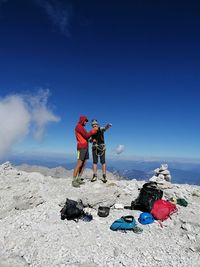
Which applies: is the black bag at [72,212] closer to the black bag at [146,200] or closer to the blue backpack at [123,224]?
the blue backpack at [123,224]

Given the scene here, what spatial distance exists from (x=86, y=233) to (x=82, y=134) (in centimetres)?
646

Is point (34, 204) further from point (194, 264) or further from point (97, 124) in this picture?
point (194, 264)

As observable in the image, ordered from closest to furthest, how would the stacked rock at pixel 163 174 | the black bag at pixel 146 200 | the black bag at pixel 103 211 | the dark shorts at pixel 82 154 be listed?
the black bag at pixel 103 211 → the black bag at pixel 146 200 → the dark shorts at pixel 82 154 → the stacked rock at pixel 163 174

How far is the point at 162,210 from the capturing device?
10.7 metres

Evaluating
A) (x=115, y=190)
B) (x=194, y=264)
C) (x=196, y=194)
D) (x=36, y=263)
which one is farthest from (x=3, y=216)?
(x=196, y=194)

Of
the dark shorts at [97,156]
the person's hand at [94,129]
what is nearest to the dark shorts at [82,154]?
the dark shorts at [97,156]

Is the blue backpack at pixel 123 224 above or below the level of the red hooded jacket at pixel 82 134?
below

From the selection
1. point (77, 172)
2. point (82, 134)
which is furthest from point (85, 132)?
point (77, 172)

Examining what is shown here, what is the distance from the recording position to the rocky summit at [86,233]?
784 cm

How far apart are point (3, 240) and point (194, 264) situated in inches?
266

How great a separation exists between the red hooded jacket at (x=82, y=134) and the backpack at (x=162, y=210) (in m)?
5.51

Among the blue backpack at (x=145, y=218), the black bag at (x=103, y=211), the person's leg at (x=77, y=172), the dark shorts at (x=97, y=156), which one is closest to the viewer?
the blue backpack at (x=145, y=218)

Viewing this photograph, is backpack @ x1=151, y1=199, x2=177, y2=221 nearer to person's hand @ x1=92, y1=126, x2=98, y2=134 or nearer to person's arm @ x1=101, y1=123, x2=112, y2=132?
person's arm @ x1=101, y1=123, x2=112, y2=132

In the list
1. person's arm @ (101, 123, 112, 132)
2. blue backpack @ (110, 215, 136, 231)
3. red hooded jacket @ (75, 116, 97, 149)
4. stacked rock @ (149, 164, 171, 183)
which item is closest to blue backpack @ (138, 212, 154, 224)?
blue backpack @ (110, 215, 136, 231)
